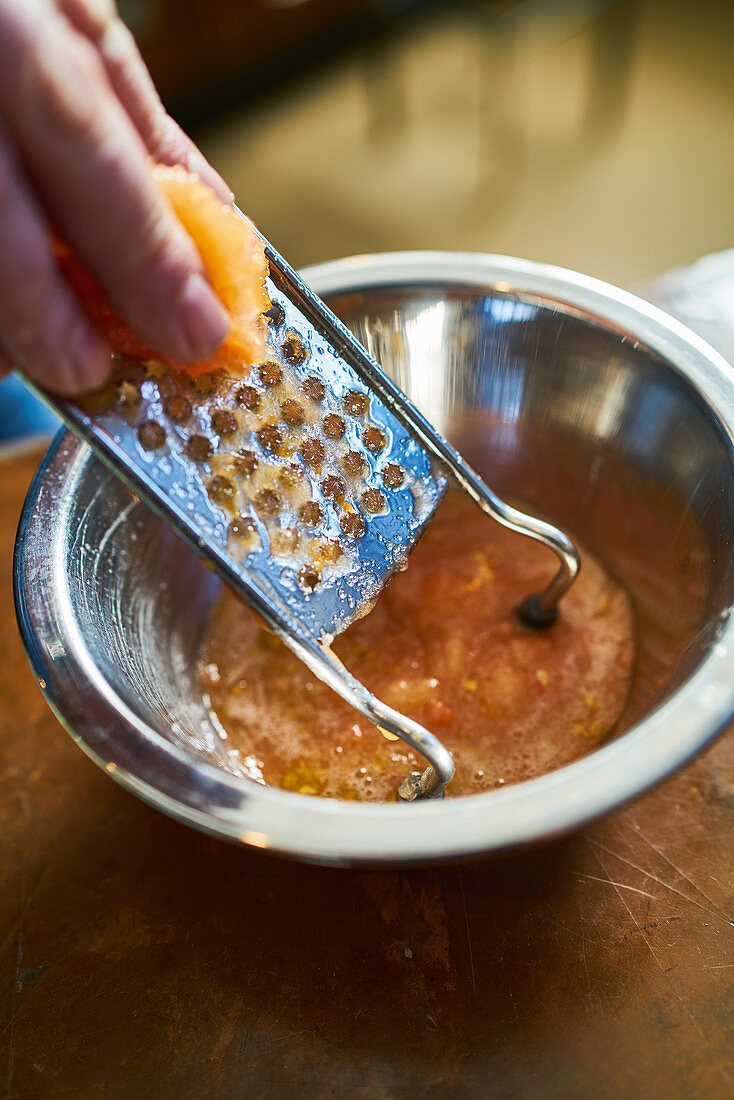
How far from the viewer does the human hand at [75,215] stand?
357mm

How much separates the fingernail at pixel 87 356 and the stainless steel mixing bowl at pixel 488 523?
0.19 metres

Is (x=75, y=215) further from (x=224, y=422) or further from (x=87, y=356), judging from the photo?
(x=224, y=422)

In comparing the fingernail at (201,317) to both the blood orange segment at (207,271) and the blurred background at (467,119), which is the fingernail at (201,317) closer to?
the blood orange segment at (207,271)

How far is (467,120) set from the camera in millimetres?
2348

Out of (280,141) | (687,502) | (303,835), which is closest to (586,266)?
(280,141)

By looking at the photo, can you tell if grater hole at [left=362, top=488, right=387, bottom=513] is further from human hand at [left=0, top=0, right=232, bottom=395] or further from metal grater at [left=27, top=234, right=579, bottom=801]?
human hand at [left=0, top=0, right=232, bottom=395]

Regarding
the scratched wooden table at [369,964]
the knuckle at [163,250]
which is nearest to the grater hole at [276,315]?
the knuckle at [163,250]

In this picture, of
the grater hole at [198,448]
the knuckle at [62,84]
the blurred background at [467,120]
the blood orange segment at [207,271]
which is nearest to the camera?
the knuckle at [62,84]

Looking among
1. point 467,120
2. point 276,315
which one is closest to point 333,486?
point 276,315

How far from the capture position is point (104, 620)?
617 millimetres

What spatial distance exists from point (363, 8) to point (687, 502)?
2.42 m

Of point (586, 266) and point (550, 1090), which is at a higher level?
point (550, 1090)

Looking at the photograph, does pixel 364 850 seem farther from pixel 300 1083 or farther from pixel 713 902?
pixel 713 902

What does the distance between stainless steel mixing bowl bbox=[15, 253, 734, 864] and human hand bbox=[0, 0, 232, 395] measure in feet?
0.68
